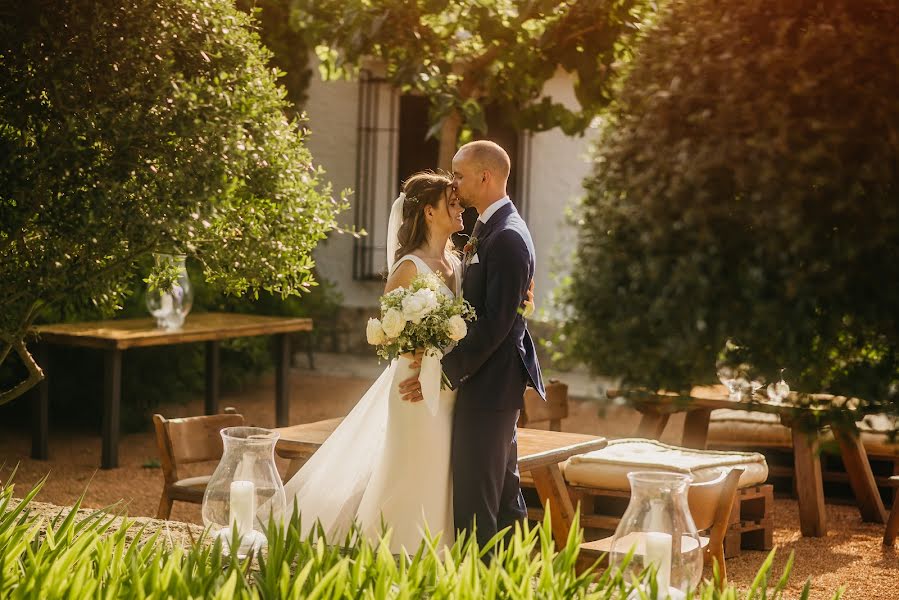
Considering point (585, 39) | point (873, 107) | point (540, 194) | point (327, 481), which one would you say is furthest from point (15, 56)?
point (540, 194)

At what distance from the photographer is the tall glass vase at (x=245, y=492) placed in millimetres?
3438

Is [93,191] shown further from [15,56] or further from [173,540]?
[173,540]

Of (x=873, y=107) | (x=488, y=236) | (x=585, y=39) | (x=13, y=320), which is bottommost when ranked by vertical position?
(x=13, y=320)

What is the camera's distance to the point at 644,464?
18.8ft

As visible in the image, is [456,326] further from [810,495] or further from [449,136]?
[449,136]

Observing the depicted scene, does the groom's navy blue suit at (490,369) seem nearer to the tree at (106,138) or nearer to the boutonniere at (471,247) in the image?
the boutonniere at (471,247)

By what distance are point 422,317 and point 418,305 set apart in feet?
0.21

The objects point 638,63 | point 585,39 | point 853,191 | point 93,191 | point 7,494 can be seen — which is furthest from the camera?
point 585,39

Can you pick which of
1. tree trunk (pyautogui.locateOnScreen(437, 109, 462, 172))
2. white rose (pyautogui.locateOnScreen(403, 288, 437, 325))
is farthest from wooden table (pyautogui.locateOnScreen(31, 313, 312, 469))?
white rose (pyautogui.locateOnScreen(403, 288, 437, 325))

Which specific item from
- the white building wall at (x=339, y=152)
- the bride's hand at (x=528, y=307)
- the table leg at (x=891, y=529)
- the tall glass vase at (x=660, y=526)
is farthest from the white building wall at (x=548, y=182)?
the tall glass vase at (x=660, y=526)

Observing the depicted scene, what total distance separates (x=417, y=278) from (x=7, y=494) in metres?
1.68

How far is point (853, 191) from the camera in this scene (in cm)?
229

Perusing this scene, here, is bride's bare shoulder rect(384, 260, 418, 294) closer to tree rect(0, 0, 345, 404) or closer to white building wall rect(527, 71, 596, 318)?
tree rect(0, 0, 345, 404)

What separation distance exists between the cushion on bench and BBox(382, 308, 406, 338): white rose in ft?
5.75
